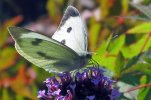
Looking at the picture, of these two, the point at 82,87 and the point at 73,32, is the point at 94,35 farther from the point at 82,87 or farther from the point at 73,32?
the point at 82,87

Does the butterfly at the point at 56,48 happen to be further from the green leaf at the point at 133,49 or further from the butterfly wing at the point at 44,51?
the green leaf at the point at 133,49

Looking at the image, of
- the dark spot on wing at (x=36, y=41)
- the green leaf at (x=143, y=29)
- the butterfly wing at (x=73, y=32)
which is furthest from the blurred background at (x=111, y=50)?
the dark spot on wing at (x=36, y=41)

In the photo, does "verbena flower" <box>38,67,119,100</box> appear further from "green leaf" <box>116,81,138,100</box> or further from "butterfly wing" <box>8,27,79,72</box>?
"green leaf" <box>116,81,138,100</box>

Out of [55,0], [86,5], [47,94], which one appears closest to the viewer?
[47,94]

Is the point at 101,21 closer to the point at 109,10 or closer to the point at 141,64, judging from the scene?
the point at 109,10

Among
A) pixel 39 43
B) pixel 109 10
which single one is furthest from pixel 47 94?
pixel 109 10

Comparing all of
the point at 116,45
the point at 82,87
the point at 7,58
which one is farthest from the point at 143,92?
the point at 7,58
